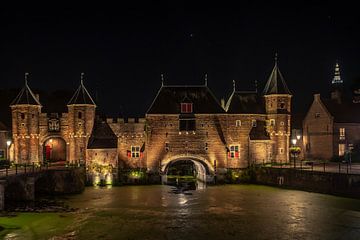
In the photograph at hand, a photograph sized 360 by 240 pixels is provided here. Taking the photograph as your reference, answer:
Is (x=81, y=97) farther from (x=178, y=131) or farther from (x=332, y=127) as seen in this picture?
(x=332, y=127)

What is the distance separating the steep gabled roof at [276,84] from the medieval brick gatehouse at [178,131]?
4.3 inches

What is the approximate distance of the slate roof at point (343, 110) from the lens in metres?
48.6

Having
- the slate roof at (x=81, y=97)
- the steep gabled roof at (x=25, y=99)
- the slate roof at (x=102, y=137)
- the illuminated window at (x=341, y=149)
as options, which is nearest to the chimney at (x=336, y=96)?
the illuminated window at (x=341, y=149)

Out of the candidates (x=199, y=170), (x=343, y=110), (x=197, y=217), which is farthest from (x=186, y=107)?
(x=343, y=110)

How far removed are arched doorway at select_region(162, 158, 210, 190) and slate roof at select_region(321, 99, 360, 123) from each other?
1703cm

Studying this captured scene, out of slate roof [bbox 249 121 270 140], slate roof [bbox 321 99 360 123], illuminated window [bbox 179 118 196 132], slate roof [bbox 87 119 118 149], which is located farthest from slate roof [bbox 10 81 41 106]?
slate roof [bbox 321 99 360 123]

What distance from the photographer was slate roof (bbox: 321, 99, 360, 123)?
159 ft

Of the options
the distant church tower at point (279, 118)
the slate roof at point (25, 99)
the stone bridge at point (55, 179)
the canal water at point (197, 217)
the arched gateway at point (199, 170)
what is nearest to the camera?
the canal water at point (197, 217)

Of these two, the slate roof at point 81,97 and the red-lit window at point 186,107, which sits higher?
the slate roof at point 81,97

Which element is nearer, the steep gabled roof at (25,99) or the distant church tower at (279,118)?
the steep gabled roof at (25,99)

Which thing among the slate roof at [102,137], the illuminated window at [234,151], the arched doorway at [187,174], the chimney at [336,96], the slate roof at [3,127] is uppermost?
the chimney at [336,96]

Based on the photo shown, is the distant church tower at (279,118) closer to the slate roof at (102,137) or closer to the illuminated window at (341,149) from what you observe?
the illuminated window at (341,149)

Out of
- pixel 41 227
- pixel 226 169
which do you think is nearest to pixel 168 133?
pixel 226 169

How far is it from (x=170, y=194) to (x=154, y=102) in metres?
12.1
